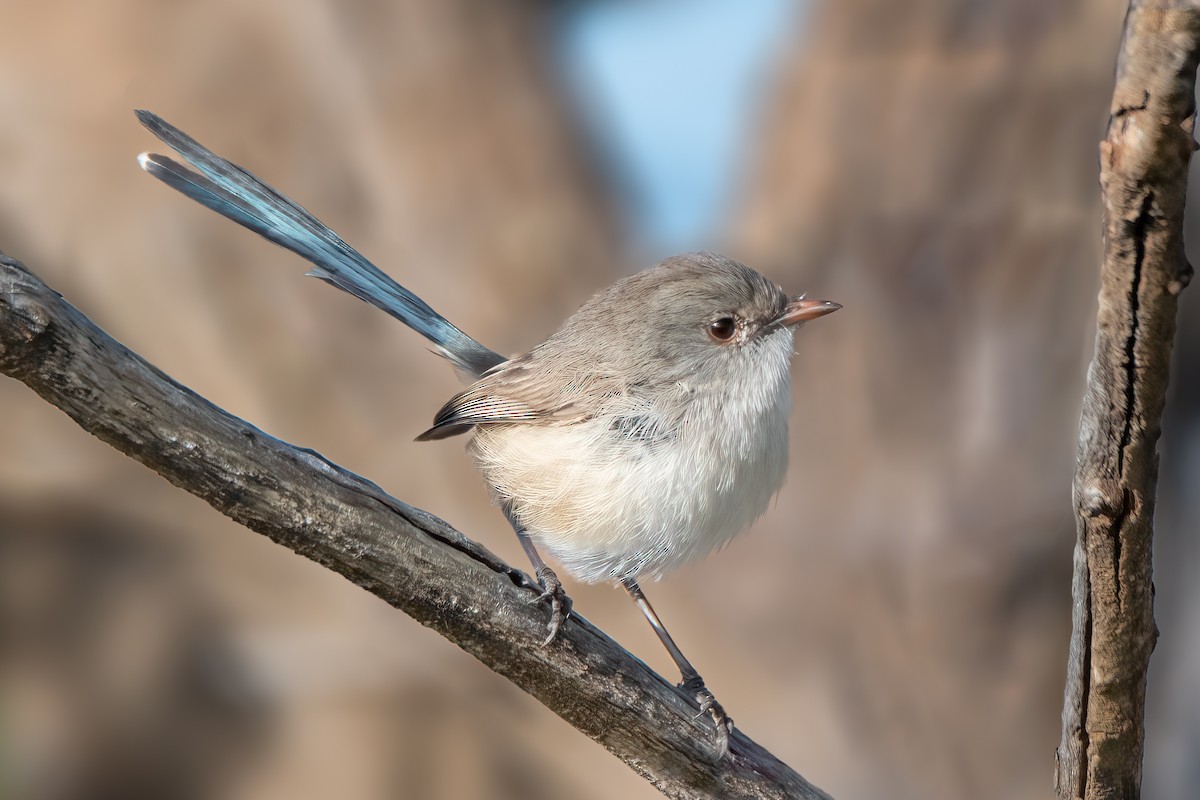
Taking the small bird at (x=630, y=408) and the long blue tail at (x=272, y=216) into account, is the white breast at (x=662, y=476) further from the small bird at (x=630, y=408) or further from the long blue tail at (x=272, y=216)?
the long blue tail at (x=272, y=216)

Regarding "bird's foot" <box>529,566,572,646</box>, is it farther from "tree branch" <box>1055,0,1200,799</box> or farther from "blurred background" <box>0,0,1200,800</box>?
"blurred background" <box>0,0,1200,800</box>

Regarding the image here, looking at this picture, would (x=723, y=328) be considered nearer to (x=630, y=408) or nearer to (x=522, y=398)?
(x=630, y=408)

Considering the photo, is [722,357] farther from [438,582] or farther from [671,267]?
[438,582]

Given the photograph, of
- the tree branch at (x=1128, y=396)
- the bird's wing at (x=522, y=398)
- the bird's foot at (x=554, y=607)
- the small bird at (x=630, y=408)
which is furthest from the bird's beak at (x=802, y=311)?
the tree branch at (x=1128, y=396)

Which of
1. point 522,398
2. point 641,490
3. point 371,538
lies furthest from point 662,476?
point 371,538

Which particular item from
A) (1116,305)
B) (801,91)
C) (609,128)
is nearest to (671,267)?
(1116,305)
